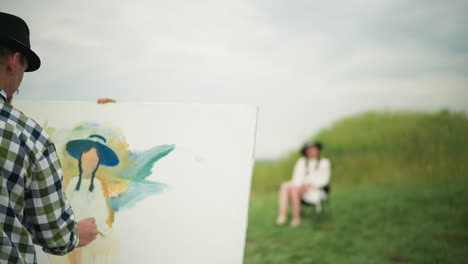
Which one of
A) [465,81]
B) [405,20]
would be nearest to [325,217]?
[465,81]

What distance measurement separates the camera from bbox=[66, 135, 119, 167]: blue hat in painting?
1376 millimetres

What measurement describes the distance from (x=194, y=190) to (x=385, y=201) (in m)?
2.43

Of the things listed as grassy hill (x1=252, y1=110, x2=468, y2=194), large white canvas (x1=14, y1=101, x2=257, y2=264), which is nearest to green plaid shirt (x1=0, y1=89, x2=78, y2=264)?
large white canvas (x1=14, y1=101, x2=257, y2=264)

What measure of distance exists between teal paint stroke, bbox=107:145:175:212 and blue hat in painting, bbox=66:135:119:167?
0.25 ft

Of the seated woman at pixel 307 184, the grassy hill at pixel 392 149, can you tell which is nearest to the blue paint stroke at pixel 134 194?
the seated woman at pixel 307 184

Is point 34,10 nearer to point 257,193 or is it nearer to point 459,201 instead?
point 257,193

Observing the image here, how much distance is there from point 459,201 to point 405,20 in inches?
66.4

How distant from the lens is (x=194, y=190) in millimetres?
1266

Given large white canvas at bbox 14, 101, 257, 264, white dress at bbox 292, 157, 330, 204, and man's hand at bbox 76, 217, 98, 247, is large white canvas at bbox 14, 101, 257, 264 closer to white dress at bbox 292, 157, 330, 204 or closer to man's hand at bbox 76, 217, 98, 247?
man's hand at bbox 76, 217, 98, 247

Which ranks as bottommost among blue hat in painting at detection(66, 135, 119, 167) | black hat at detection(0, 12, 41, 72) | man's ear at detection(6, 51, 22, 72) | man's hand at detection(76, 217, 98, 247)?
man's hand at detection(76, 217, 98, 247)

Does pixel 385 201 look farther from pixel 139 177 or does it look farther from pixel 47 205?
pixel 47 205

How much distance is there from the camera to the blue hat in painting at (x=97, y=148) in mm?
1376

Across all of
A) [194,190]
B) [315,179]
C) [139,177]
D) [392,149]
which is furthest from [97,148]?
[392,149]

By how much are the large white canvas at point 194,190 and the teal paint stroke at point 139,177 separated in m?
0.02
